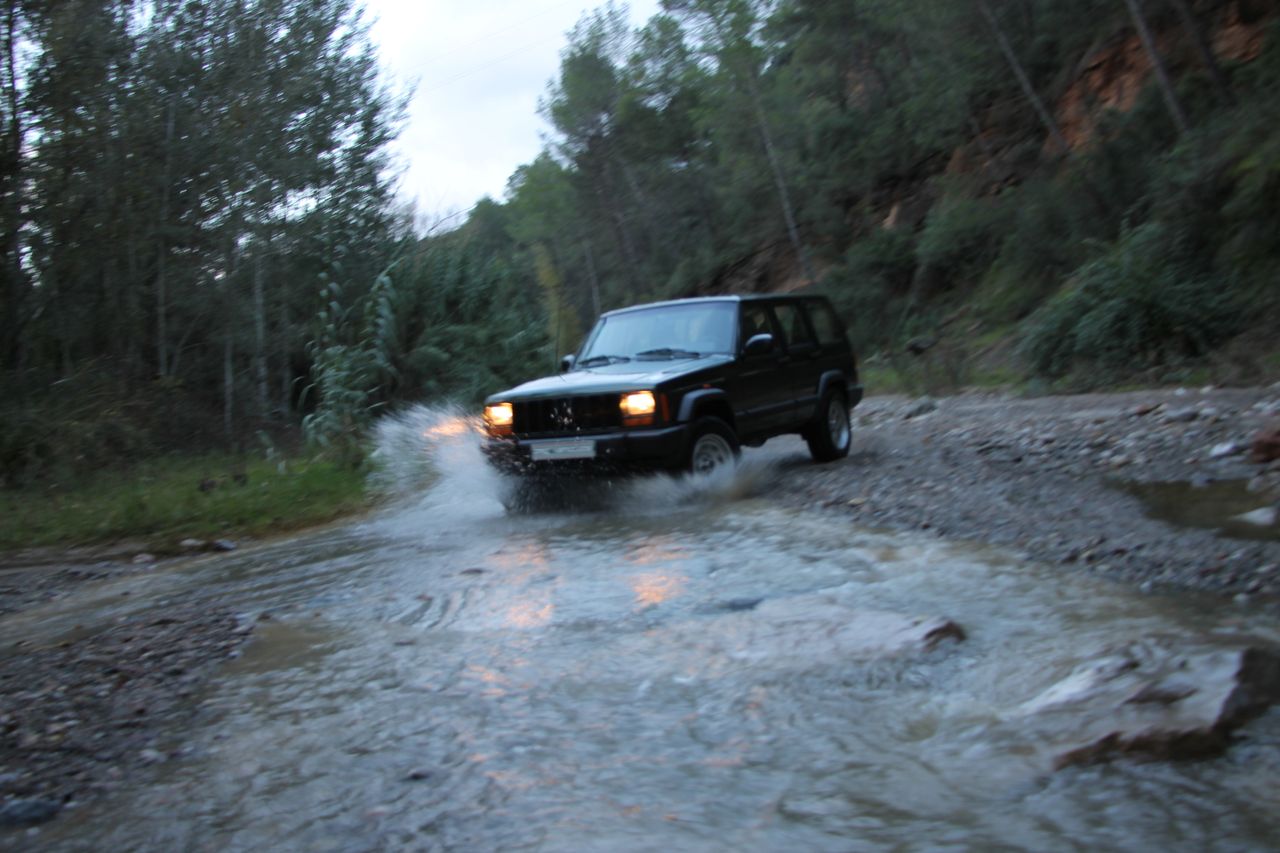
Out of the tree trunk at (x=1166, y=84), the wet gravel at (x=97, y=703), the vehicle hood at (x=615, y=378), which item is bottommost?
the wet gravel at (x=97, y=703)

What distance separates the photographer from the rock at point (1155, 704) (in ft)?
10.6

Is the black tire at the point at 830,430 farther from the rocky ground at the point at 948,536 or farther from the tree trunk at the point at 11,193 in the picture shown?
the tree trunk at the point at 11,193

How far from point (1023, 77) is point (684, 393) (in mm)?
24959

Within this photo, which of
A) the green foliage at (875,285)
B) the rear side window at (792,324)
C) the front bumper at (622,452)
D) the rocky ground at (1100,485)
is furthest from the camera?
the green foliage at (875,285)

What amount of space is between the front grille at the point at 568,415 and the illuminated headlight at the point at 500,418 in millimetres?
76

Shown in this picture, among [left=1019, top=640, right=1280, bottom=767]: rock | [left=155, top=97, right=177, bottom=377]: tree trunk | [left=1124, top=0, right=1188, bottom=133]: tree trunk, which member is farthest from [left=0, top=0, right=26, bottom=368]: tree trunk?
[left=1124, top=0, right=1188, bottom=133]: tree trunk

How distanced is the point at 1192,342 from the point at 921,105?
23242 mm

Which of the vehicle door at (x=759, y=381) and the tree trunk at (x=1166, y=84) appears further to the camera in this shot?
the tree trunk at (x=1166, y=84)

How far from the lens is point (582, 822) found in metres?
3.08

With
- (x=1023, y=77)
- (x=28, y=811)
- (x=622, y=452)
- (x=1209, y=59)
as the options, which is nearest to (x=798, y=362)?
(x=622, y=452)

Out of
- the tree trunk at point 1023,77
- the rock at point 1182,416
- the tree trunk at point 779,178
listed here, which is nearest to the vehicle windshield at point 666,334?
the rock at point 1182,416

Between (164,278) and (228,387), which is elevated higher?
(164,278)

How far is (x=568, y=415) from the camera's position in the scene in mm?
8508

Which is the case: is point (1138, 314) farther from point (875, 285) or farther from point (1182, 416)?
point (875, 285)
